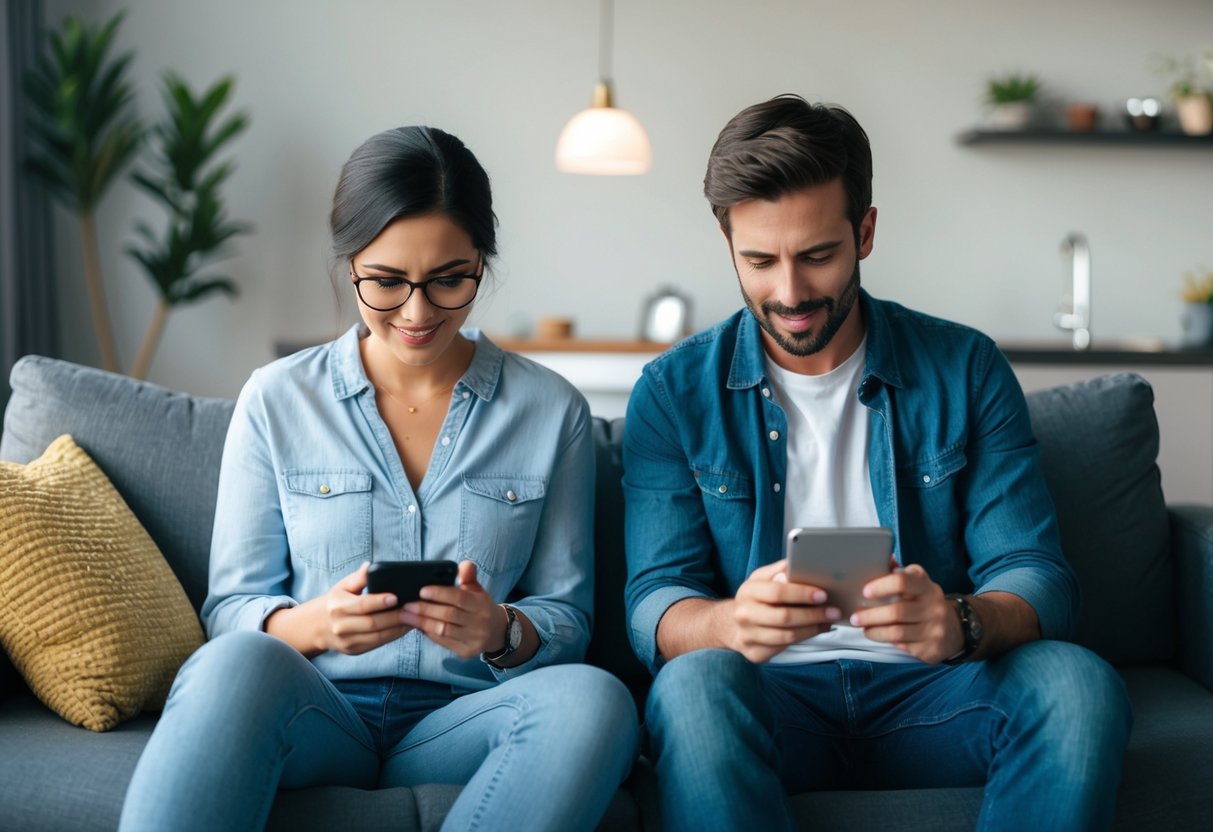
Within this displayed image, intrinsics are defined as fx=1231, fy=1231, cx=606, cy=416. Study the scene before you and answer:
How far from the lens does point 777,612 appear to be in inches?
57.8

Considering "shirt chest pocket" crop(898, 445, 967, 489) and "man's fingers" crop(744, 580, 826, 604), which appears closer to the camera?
"man's fingers" crop(744, 580, 826, 604)

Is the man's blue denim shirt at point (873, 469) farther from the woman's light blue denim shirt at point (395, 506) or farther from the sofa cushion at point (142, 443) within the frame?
the sofa cushion at point (142, 443)

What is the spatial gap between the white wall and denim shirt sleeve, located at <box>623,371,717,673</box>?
296 cm

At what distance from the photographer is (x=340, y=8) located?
15.8 ft

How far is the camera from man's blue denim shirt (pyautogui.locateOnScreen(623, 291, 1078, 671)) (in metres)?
1.76

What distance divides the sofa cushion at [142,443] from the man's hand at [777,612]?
939 millimetres

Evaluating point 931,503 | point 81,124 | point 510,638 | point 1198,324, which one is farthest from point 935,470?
point 81,124

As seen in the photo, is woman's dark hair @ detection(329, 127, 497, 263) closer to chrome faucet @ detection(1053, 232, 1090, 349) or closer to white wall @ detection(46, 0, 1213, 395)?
white wall @ detection(46, 0, 1213, 395)

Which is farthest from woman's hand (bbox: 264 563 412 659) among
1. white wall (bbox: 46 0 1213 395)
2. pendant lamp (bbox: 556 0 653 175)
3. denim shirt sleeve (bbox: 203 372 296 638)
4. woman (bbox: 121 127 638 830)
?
white wall (bbox: 46 0 1213 395)

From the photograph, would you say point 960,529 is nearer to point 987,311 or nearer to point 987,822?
point 987,822

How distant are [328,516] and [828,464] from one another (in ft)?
2.36

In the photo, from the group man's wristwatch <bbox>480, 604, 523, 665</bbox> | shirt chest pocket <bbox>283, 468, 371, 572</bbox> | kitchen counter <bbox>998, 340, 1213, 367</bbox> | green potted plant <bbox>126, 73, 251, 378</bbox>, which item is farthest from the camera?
green potted plant <bbox>126, 73, 251, 378</bbox>

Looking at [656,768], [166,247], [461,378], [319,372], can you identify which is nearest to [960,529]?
[656,768]

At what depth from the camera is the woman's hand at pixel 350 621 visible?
150cm
